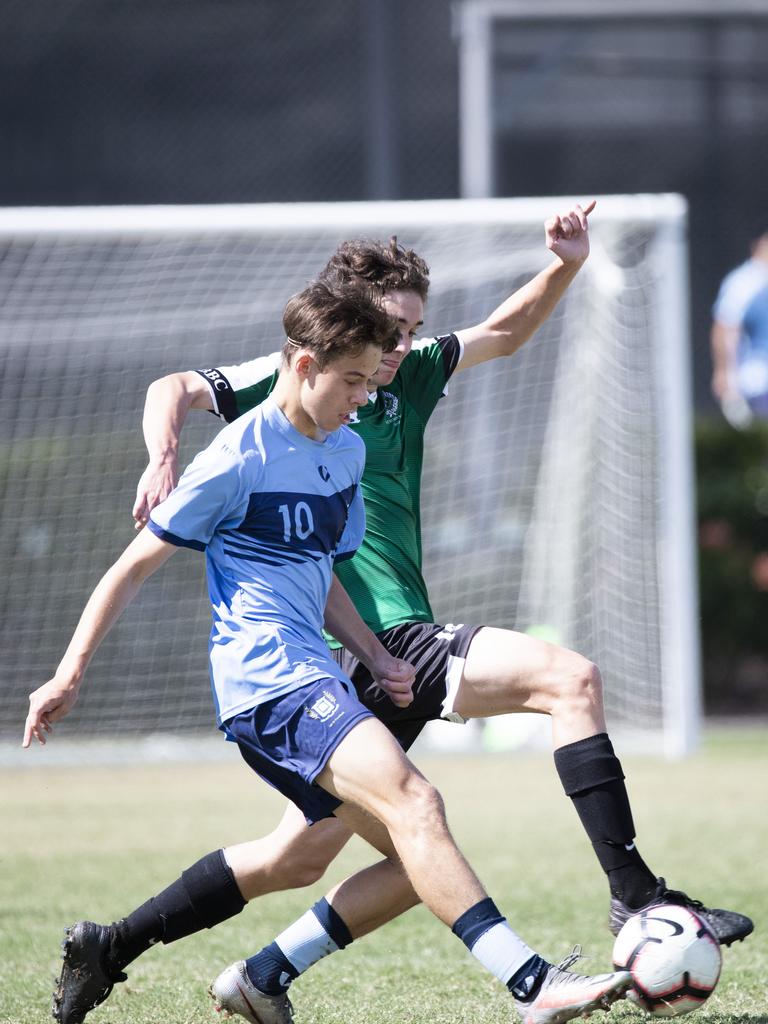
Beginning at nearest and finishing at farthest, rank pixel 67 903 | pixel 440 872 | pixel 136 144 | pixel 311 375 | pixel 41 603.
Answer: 1. pixel 440 872
2. pixel 311 375
3. pixel 67 903
4. pixel 41 603
5. pixel 136 144

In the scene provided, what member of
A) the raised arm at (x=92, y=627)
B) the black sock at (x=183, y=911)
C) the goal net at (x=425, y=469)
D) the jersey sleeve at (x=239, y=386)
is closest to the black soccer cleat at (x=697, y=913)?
the black sock at (x=183, y=911)

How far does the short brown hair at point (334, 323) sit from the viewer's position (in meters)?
3.18

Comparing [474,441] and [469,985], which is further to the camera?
[474,441]

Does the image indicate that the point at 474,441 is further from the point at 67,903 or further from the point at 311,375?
the point at 311,375

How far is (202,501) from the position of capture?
124 inches

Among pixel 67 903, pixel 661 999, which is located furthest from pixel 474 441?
pixel 661 999

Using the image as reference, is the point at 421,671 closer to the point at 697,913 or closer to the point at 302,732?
the point at 302,732

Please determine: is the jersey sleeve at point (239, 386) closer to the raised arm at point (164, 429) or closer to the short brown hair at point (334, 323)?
the raised arm at point (164, 429)

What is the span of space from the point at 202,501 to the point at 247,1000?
1262 millimetres

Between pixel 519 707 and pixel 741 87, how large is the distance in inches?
436

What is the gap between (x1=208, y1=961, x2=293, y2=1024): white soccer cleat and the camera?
352 centimetres

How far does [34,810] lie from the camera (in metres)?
7.28


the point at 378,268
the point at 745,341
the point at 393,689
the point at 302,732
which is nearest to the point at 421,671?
the point at 393,689

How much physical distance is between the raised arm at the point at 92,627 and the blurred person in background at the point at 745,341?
8022mm
